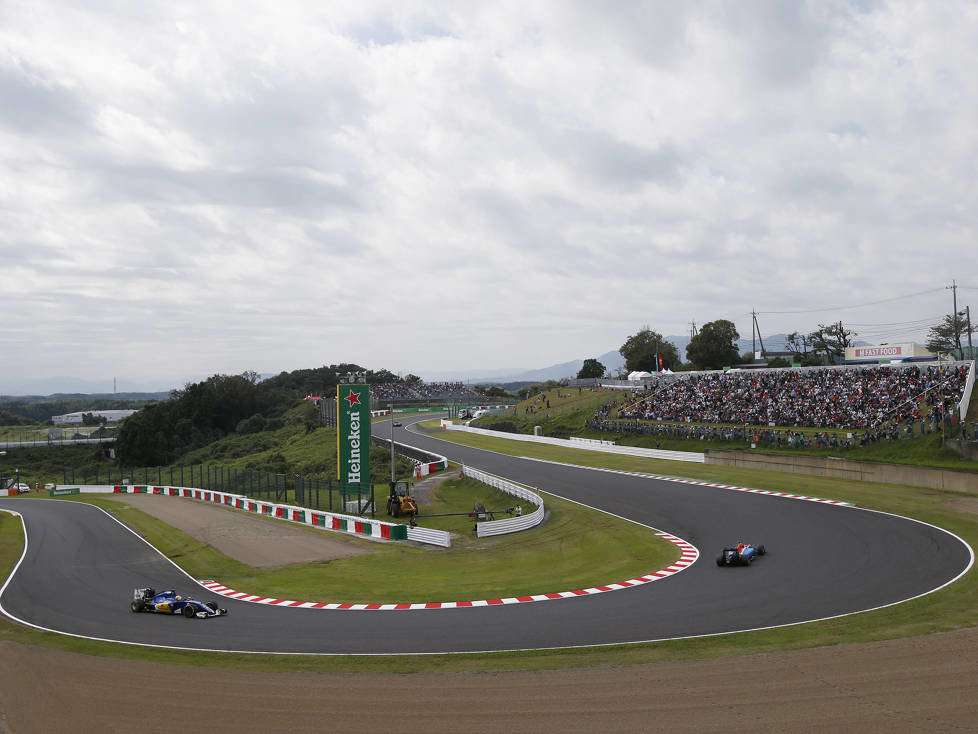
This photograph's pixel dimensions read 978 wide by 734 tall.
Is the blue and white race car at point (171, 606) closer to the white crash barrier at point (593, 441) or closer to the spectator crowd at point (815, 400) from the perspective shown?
the spectator crowd at point (815, 400)

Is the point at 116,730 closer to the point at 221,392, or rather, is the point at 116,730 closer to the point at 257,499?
the point at 257,499

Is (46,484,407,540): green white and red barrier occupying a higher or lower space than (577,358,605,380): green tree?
lower

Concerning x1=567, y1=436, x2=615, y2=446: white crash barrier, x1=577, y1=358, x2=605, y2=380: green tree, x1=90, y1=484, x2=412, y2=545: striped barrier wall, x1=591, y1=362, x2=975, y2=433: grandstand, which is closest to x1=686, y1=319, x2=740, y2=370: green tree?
x1=591, y1=362, x2=975, y2=433: grandstand

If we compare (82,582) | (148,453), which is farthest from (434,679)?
(148,453)

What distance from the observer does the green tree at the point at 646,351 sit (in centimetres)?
11644

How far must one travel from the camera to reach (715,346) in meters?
96.8

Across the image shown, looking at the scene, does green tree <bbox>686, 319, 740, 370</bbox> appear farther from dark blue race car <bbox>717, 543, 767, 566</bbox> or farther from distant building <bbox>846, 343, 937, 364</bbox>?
dark blue race car <bbox>717, 543, 767, 566</bbox>

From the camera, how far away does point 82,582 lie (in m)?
22.7

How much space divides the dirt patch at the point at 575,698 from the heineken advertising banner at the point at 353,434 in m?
18.6

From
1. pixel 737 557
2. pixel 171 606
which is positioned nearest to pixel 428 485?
pixel 737 557

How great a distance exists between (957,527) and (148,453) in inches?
4185

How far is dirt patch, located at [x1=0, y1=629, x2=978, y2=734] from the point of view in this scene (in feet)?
31.7

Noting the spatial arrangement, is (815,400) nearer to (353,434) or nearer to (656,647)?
(353,434)

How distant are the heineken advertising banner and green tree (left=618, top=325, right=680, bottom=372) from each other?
295ft
